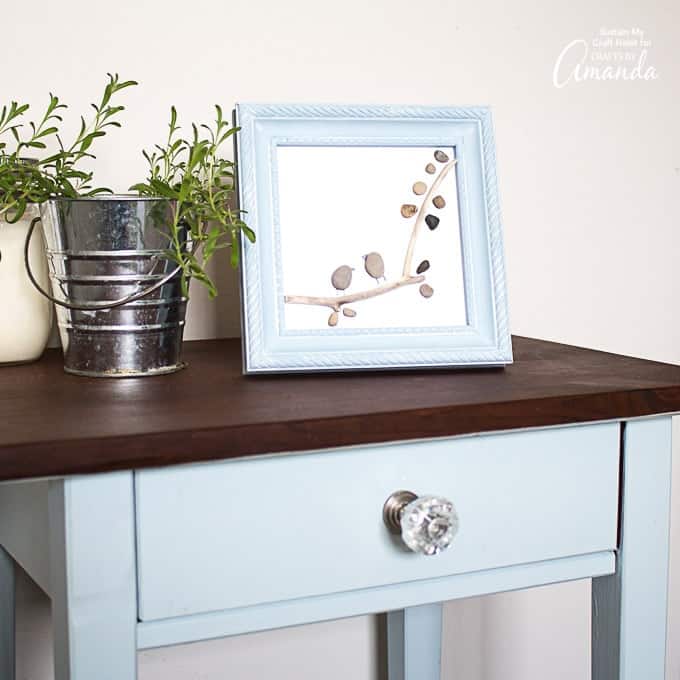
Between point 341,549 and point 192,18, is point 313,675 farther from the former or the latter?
point 192,18

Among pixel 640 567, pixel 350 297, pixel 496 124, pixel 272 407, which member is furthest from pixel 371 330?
pixel 496 124

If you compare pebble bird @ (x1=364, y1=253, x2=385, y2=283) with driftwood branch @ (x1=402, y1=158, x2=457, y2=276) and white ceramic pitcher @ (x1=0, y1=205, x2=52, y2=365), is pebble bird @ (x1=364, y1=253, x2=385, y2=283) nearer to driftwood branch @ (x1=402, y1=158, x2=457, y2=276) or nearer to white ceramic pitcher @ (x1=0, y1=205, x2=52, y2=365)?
driftwood branch @ (x1=402, y1=158, x2=457, y2=276)

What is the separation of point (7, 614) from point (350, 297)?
0.48 m

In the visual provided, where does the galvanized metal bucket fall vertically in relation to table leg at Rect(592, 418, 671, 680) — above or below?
above

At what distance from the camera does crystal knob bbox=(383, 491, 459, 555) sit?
0.75 metres

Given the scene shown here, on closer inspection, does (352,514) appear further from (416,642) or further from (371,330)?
(416,642)

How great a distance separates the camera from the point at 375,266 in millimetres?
937

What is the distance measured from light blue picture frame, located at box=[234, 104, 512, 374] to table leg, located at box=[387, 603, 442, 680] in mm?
427

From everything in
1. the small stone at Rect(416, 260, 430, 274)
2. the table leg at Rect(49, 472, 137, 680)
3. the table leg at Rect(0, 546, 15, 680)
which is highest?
the small stone at Rect(416, 260, 430, 274)

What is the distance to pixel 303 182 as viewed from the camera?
36.7 inches

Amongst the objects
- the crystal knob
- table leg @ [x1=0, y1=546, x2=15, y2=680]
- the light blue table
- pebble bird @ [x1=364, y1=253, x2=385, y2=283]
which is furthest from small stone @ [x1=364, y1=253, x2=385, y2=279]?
table leg @ [x1=0, y1=546, x2=15, y2=680]

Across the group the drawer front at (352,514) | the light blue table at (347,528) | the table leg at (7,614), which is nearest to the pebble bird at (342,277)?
the light blue table at (347,528)

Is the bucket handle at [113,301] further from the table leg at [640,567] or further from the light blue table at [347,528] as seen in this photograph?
the table leg at [640,567]

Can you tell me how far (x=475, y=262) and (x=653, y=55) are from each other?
1.88 feet
